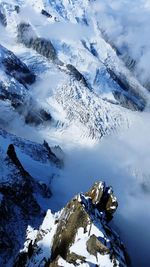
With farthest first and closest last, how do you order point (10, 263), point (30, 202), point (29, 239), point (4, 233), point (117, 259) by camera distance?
1. point (30, 202)
2. point (4, 233)
3. point (10, 263)
4. point (29, 239)
5. point (117, 259)

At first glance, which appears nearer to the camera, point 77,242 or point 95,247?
point 95,247

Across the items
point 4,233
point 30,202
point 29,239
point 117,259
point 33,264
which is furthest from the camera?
point 30,202

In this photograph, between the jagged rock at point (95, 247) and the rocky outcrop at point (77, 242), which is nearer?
the rocky outcrop at point (77, 242)

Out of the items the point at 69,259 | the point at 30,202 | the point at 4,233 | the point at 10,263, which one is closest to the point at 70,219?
the point at 69,259

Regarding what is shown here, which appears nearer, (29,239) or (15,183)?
(29,239)

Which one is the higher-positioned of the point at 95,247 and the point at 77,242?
the point at 95,247

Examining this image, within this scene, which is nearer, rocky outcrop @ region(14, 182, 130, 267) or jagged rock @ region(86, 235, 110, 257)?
rocky outcrop @ region(14, 182, 130, 267)

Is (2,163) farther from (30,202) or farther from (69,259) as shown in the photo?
(69,259)

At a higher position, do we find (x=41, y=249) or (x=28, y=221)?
(x=41, y=249)
